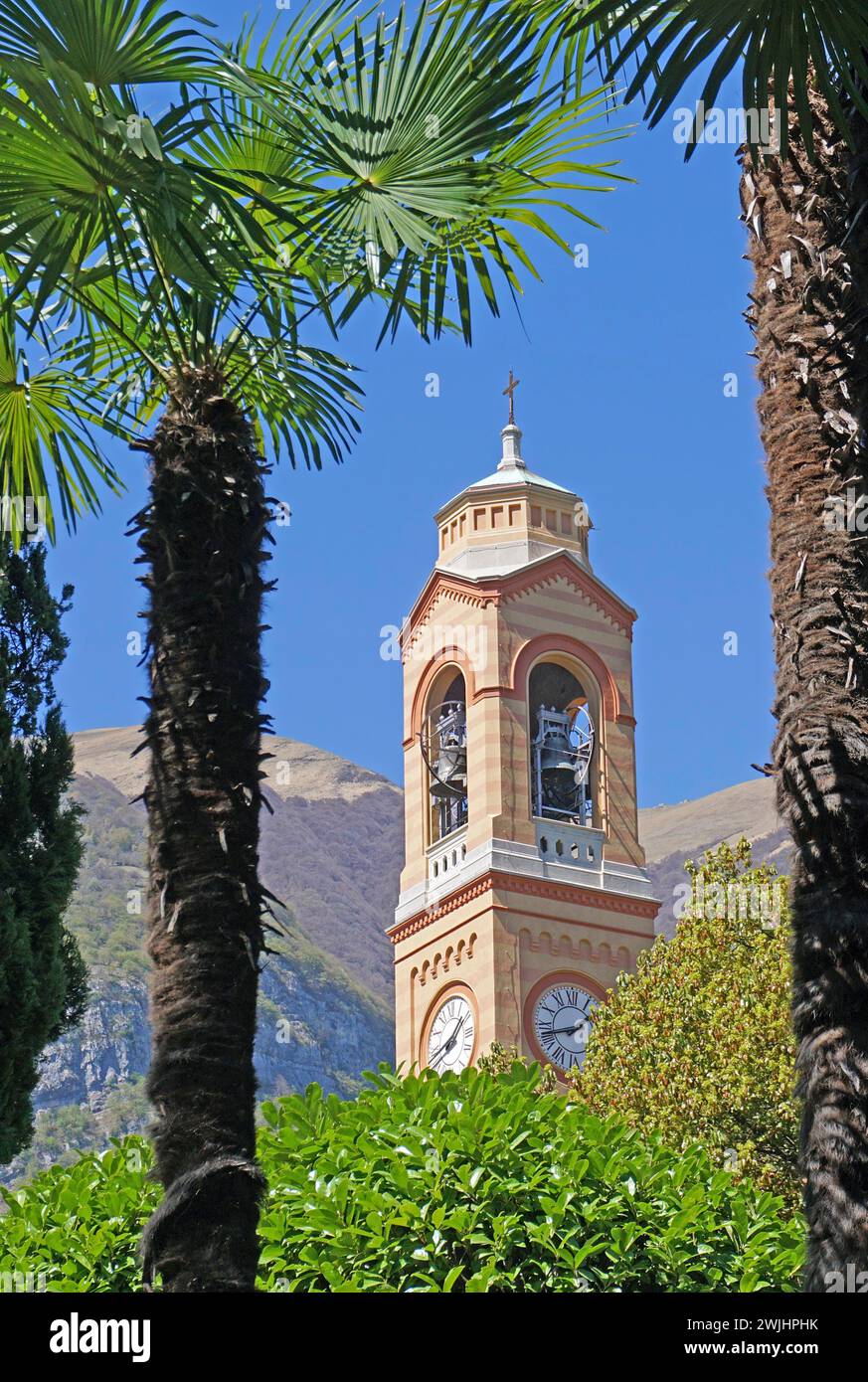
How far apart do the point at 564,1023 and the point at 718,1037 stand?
1453 cm

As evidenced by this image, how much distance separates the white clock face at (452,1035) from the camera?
37.7 m

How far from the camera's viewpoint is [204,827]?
7.80 m

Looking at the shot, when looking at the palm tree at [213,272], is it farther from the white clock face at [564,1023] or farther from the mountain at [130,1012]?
the mountain at [130,1012]

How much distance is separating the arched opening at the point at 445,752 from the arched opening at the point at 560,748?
1515mm

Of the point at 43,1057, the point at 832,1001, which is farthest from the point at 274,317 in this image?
the point at 43,1057

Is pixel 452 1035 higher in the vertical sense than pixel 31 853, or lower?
higher

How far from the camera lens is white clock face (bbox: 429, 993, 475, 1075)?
124ft

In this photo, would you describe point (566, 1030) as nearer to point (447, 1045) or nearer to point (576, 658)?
point (447, 1045)

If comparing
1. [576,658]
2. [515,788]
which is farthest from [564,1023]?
[576,658]

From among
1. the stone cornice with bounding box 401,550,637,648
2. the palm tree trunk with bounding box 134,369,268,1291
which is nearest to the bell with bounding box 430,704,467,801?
the stone cornice with bounding box 401,550,637,648

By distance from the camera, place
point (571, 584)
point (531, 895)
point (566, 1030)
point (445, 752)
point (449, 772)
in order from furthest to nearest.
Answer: point (571, 584) → point (445, 752) → point (449, 772) → point (531, 895) → point (566, 1030)

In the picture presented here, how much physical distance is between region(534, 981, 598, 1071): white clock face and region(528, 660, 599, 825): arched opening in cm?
367

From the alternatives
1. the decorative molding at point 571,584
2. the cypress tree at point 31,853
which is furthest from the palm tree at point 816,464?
the decorative molding at point 571,584
